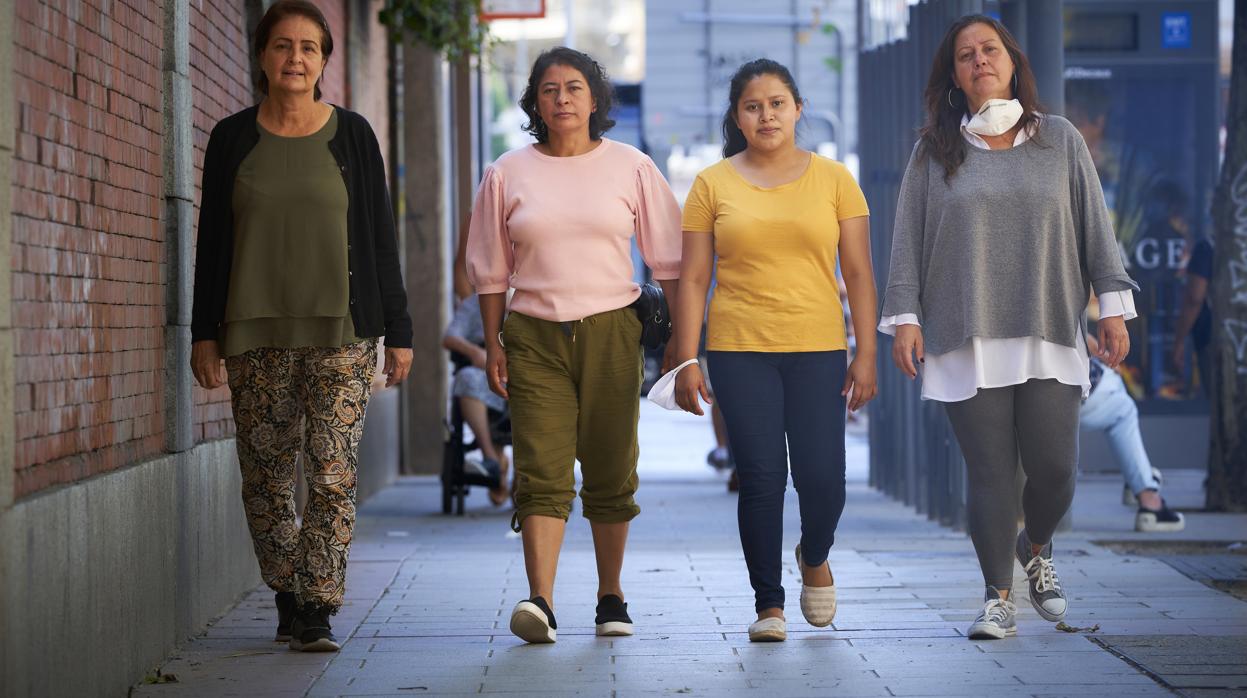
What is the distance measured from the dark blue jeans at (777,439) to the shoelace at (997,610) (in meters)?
0.53

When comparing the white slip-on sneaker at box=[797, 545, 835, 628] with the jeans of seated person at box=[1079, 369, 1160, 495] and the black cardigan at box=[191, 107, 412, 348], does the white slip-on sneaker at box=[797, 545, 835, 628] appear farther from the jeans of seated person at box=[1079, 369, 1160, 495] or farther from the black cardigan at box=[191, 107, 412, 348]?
the jeans of seated person at box=[1079, 369, 1160, 495]

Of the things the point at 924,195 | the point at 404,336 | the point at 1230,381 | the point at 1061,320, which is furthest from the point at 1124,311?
the point at 1230,381

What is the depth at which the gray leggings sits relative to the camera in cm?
581

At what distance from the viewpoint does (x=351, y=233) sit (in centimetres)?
579

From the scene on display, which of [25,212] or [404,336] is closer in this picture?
[25,212]

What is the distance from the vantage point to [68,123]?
15.9ft

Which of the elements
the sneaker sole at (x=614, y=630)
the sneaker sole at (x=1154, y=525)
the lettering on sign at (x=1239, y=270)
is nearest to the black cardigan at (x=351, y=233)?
the sneaker sole at (x=614, y=630)

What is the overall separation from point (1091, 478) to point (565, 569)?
579cm

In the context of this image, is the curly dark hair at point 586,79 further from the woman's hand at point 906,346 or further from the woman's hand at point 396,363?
the woman's hand at point 906,346

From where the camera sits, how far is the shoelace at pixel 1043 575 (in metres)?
6.02

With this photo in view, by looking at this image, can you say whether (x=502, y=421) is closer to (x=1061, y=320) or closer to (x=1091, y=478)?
(x=1091, y=478)

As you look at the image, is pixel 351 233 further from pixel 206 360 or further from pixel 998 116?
pixel 998 116

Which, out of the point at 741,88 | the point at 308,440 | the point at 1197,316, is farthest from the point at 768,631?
the point at 1197,316

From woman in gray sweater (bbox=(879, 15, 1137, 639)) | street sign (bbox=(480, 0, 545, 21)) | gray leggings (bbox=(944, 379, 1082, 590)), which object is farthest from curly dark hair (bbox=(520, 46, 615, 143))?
street sign (bbox=(480, 0, 545, 21))
